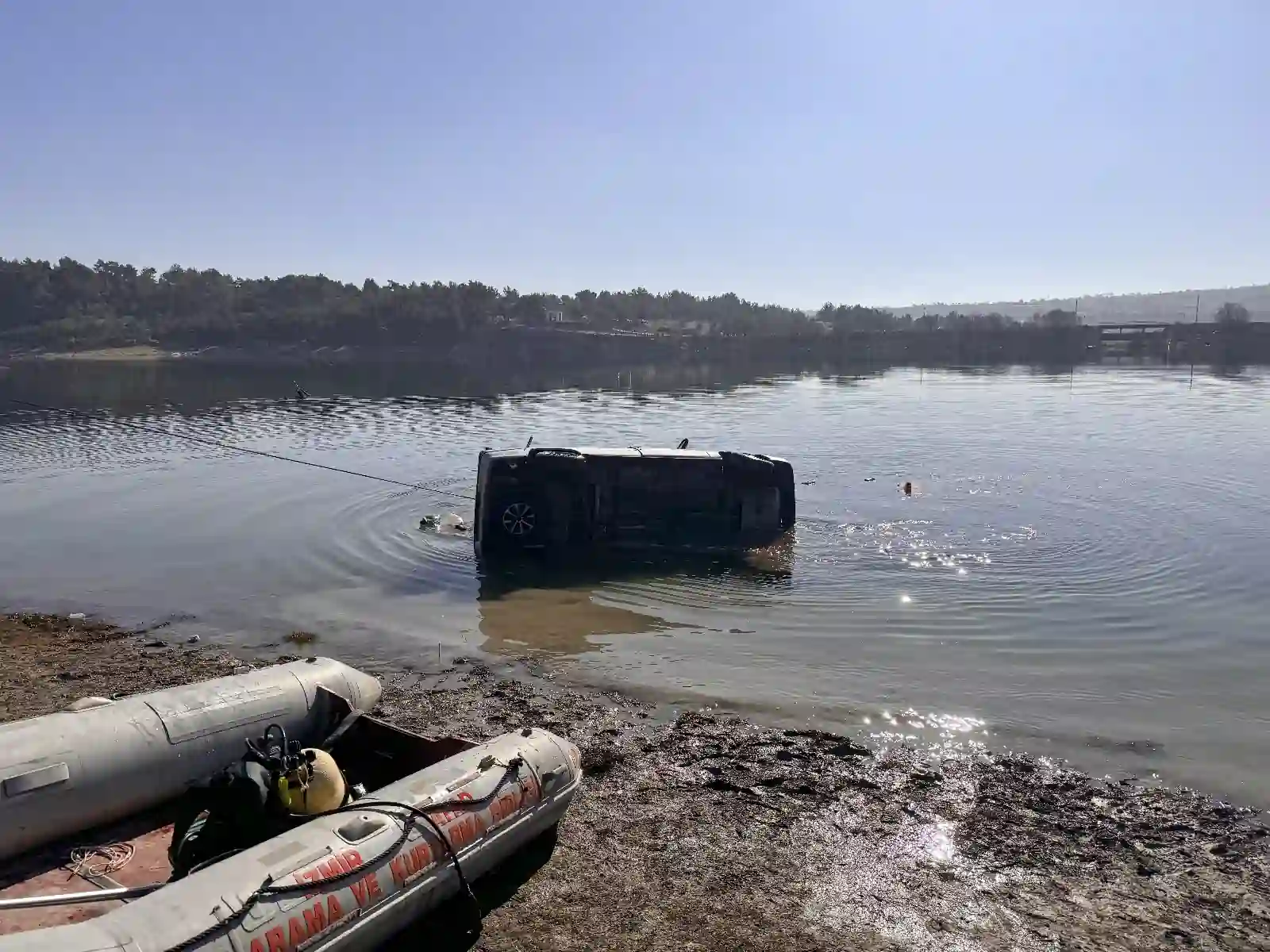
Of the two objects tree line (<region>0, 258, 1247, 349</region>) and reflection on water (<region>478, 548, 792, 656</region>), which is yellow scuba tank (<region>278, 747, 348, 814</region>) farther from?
tree line (<region>0, 258, 1247, 349</region>)

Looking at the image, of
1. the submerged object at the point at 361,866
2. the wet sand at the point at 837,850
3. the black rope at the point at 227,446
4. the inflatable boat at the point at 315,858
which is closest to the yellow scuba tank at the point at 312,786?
the inflatable boat at the point at 315,858

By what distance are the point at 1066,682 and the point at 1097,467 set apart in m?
20.6

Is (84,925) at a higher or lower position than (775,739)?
higher

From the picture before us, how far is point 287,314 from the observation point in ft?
445

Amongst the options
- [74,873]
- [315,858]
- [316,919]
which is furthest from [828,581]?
[74,873]

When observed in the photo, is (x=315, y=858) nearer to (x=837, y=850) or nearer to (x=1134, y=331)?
(x=837, y=850)

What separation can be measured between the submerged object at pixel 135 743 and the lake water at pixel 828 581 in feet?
12.2

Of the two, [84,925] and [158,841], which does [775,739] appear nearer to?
A: [158,841]

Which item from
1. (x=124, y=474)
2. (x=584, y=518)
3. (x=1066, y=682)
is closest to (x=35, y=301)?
(x=124, y=474)

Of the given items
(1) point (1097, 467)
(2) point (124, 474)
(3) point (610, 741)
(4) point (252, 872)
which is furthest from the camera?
(1) point (1097, 467)

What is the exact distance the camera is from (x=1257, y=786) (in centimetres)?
902

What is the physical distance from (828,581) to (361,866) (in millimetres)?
11844

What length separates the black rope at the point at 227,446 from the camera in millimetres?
25344

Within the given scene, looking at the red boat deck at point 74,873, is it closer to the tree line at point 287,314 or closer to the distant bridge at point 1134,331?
the tree line at point 287,314
